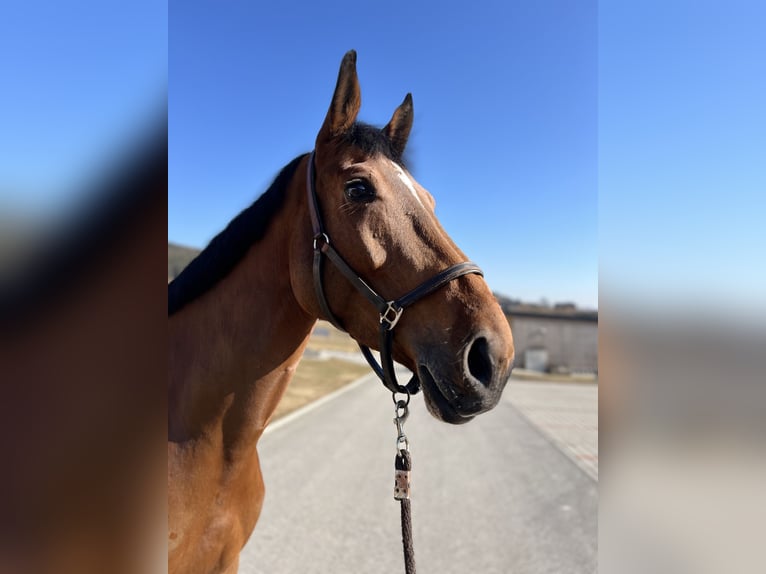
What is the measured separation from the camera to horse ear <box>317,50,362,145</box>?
Answer: 163 centimetres

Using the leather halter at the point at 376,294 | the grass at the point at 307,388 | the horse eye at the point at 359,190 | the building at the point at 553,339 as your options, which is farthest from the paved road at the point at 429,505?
the building at the point at 553,339

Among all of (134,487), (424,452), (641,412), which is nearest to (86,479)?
(134,487)

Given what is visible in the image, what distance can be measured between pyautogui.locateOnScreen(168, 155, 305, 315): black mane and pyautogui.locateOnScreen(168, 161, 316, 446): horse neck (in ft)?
0.09

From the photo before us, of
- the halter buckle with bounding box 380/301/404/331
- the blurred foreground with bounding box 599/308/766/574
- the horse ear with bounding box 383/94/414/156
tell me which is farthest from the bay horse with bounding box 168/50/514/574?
the blurred foreground with bounding box 599/308/766/574

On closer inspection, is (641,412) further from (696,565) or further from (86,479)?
(86,479)

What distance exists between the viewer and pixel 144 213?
90 cm

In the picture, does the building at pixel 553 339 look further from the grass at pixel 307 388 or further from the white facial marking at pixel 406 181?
the white facial marking at pixel 406 181

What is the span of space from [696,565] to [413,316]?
0.96 m

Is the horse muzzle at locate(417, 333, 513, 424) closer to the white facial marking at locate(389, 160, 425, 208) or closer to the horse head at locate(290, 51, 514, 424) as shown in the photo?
the horse head at locate(290, 51, 514, 424)

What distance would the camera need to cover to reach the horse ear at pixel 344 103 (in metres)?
1.63

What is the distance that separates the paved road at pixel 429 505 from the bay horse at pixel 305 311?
3.09m

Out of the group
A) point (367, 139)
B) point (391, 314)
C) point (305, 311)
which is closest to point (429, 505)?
point (305, 311)

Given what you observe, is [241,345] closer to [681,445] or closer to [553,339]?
[681,445]

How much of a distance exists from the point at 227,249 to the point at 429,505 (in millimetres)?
4965
